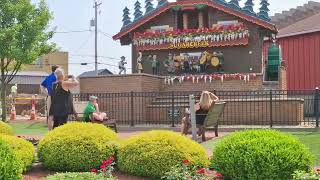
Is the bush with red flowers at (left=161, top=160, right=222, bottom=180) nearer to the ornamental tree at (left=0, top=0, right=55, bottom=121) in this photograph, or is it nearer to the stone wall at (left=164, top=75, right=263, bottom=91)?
the stone wall at (left=164, top=75, right=263, bottom=91)

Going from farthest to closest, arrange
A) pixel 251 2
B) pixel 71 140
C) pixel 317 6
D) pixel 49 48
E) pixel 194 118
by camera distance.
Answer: pixel 317 6 → pixel 49 48 → pixel 251 2 → pixel 194 118 → pixel 71 140

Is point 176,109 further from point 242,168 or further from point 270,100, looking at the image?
point 242,168

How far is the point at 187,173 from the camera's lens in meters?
6.21

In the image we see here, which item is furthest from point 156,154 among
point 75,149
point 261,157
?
point 261,157

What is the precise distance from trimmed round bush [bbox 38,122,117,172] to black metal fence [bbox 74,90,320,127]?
10073mm

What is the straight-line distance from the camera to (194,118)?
445 inches

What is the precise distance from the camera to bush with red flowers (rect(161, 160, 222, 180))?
6180mm

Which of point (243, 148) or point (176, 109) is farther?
point (176, 109)

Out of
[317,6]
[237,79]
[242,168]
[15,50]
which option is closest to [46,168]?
[242,168]

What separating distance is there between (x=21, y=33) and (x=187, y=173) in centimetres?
1951

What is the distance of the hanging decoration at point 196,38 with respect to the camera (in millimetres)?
22266

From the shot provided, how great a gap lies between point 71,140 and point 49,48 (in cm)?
1888

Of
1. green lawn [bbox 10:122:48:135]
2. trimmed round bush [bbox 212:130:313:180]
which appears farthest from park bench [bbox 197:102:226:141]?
green lawn [bbox 10:122:48:135]

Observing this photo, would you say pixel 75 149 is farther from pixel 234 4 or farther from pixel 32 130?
pixel 234 4
